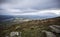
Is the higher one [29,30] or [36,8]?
[36,8]

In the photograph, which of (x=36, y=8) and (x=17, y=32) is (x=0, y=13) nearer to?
(x=17, y=32)

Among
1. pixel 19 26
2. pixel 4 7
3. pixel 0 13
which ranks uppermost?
pixel 4 7

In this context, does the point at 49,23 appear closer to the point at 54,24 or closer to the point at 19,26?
the point at 54,24

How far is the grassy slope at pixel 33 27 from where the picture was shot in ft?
6.65

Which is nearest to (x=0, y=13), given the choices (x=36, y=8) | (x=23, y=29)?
(x=23, y=29)

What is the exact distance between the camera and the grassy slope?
2027 mm

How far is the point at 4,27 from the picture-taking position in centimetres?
211

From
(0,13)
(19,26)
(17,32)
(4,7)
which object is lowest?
(17,32)

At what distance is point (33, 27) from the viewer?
2.06 m

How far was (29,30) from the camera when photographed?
80.6 inches

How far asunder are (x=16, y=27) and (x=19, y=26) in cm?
7

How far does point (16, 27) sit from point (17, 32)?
0.11 meters

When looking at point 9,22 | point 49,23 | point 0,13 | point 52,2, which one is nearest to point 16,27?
point 9,22

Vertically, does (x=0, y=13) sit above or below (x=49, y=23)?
above
